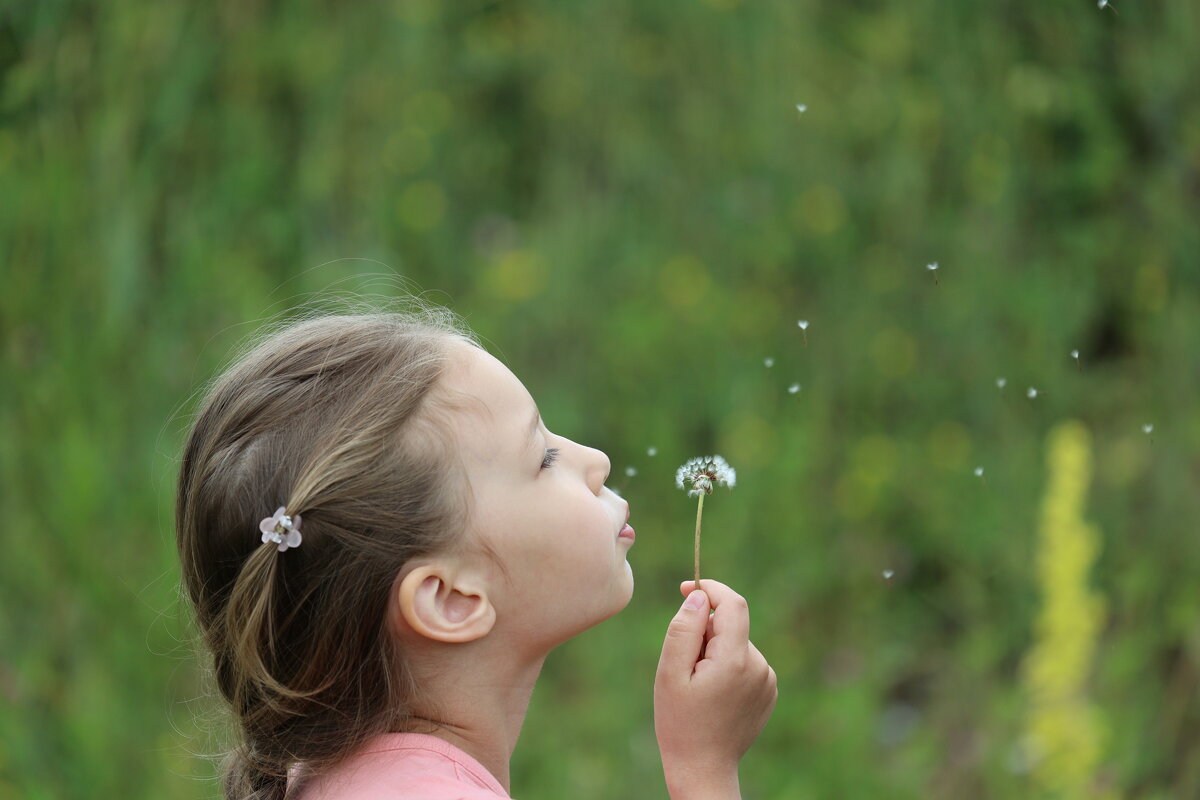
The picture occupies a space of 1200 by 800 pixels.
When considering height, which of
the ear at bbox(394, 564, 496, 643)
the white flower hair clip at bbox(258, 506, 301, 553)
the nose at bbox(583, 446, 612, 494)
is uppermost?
the nose at bbox(583, 446, 612, 494)

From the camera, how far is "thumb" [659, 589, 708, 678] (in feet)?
3.54

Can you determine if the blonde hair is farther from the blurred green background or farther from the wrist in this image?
the blurred green background

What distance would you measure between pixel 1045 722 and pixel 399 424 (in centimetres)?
142

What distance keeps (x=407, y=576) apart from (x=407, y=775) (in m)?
0.15

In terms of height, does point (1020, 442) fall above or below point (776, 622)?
above

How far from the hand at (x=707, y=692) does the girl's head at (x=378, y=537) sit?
0.07 meters

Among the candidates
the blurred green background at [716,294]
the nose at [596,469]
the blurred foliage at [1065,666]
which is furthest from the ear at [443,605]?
the blurred foliage at [1065,666]

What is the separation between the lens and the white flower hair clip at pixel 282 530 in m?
1.00

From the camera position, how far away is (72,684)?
80.0 inches

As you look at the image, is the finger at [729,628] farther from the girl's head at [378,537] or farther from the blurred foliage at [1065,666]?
the blurred foliage at [1065,666]

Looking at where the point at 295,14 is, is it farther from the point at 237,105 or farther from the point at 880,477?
the point at 880,477

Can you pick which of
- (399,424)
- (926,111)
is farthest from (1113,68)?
(399,424)

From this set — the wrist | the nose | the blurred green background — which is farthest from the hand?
the blurred green background

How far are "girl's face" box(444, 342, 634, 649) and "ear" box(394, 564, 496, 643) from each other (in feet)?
0.05
